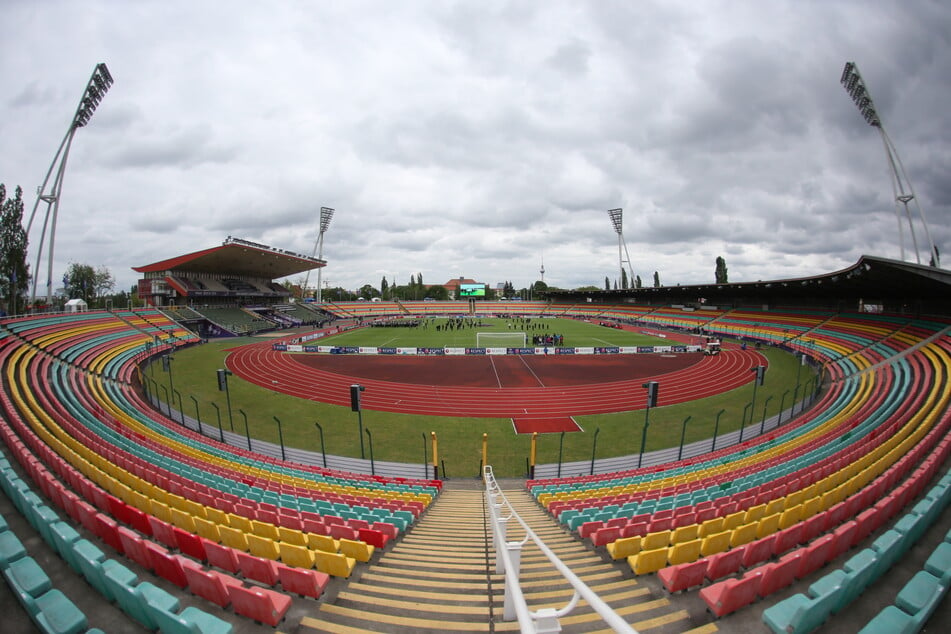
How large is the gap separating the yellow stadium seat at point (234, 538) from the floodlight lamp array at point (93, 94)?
156 feet

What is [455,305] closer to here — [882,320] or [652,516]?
[882,320]

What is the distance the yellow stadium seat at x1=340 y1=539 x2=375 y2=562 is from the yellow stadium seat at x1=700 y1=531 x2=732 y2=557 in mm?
4918

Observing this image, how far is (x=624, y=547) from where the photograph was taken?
237 inches

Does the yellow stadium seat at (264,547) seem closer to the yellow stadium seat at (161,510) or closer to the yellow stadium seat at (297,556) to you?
the yellow stadium seat at (297,556)

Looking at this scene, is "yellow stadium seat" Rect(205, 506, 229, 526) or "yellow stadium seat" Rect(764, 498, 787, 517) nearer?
"yellow stadium seat" Rect(205, 506, 229, 526)

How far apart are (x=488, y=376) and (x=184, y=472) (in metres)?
25.5

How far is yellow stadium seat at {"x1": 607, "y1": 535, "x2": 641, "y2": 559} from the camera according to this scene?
601 cm

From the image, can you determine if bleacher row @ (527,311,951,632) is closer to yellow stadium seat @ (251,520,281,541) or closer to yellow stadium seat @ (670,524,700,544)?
yellow stadium seat @ (670,524,700,544)

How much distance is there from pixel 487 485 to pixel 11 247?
206 ft

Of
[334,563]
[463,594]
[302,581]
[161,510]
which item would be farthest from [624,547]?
[161,510]

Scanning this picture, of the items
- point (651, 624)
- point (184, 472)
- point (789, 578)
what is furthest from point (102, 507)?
point (789, 578)

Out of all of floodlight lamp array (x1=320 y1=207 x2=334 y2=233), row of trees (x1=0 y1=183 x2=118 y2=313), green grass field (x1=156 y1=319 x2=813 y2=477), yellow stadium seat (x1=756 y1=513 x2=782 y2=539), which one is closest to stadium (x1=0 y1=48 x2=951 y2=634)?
yellow stadium seat (x1=756 y1=513 x2=782 y2=539)

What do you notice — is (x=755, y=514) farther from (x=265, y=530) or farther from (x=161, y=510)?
(x=161, y=510)

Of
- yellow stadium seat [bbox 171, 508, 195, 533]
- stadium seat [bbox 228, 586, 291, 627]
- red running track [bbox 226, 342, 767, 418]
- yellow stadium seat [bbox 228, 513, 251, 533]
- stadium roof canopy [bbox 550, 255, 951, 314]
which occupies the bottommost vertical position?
red running track [bbox 226, 342, 767, 418]
